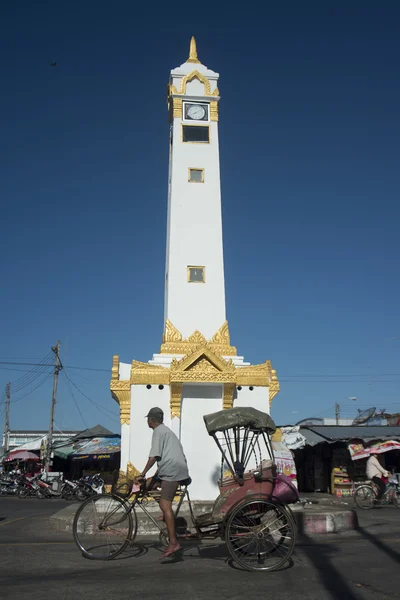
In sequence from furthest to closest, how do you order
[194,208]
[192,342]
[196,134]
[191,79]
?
[191,79], [196,134], [194,208], [192,342]

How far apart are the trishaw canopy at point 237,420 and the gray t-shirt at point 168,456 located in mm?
900

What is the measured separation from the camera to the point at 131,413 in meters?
14.7

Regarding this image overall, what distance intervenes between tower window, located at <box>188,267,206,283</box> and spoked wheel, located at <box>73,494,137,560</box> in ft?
33.1

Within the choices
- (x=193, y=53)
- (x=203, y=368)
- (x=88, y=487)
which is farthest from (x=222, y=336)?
(x=88, y=487)

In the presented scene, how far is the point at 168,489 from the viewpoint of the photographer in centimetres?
665

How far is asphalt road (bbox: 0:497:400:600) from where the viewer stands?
5.09 metres

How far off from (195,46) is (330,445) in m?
17.7

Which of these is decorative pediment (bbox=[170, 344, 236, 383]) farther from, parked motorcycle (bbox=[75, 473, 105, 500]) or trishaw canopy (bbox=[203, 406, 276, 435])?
parked motorcycle (bbox=[75, 473, 105, 500])

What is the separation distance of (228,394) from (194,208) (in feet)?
20.0

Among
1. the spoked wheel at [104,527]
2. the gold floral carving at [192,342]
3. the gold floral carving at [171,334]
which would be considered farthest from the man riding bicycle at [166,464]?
the gold floral carving at [171,334]

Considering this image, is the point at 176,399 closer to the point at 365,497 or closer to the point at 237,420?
the point at 365,497

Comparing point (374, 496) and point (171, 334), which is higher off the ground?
point (171, 334)

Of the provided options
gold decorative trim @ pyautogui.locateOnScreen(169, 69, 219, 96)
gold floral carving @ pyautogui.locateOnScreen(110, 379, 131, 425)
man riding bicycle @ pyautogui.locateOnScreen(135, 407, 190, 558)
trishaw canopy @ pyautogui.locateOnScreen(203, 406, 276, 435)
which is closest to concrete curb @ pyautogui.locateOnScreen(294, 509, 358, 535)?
trishaw canopy @ pyautogui.locateOnScreen(203, 406, 276, 435)

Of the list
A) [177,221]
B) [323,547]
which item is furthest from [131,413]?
[323,547]
